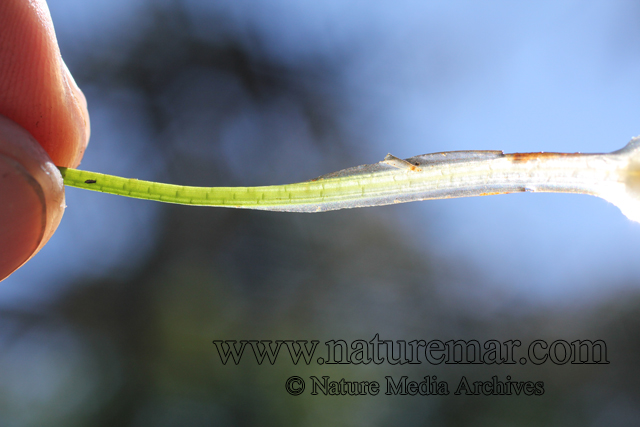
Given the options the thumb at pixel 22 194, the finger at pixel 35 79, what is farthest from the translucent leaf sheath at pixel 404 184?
the finger at pixel 35 79

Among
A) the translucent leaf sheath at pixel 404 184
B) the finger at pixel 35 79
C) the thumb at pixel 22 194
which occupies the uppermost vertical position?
the finger at pixel 35 79

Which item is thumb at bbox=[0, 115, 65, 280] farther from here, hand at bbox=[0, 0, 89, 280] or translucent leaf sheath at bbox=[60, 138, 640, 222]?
translucent leaf sheath at bbox=[60, 138, 640, 222]

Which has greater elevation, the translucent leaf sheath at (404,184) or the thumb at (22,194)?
the translucent leaf sheath at (404,184)

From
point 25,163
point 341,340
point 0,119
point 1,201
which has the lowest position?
point 1,201

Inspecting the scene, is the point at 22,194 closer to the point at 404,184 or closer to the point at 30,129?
the point at 30,129

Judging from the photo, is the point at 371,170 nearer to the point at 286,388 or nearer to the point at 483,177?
the point at 483,177

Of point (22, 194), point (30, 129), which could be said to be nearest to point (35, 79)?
point (30, 129)

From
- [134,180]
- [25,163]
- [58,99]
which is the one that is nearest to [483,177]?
[134,180]

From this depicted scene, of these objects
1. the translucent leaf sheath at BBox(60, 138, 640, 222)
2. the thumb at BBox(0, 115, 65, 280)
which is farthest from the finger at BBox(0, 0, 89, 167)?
the translucent leaf sheath at BBox(60, 138, 640, 222)

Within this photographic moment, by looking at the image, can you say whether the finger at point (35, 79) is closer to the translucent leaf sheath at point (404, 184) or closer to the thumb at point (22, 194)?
the thumb at point (22, 194)
